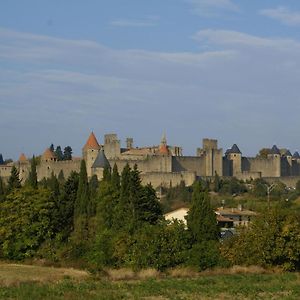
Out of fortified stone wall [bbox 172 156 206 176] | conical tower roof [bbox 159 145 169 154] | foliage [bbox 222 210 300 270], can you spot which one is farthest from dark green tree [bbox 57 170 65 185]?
foliage [bbox 222 210 300 270]

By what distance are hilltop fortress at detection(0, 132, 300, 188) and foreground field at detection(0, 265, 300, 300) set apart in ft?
212

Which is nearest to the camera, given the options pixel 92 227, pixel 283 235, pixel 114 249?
pixel 283 235

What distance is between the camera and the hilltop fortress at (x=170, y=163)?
96.8m

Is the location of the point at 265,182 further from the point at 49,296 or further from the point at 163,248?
the point at 49,296

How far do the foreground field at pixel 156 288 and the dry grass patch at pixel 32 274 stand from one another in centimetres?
3

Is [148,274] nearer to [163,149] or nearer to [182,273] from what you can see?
[182,273]

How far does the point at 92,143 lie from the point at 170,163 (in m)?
10.1

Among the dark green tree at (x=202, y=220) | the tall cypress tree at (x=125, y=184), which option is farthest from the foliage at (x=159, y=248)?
the tall cypress tree at (x=125, y=184)

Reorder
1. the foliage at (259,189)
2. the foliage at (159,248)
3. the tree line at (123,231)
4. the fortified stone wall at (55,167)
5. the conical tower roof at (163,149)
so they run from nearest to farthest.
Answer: the tree line at (123,231)
the foliage at (159,248)
the foliage at (259,189)
the fortified stone wall at (55,167)
the conical tower roof at (163,149)

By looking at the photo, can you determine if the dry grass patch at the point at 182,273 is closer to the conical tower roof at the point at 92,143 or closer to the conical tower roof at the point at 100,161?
the conical tower roof at the point at 100,161

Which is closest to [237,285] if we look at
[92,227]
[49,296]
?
[49,296]

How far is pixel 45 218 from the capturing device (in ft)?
140

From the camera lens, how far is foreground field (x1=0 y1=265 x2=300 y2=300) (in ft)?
79.2

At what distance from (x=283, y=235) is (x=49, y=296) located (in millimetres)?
14105
